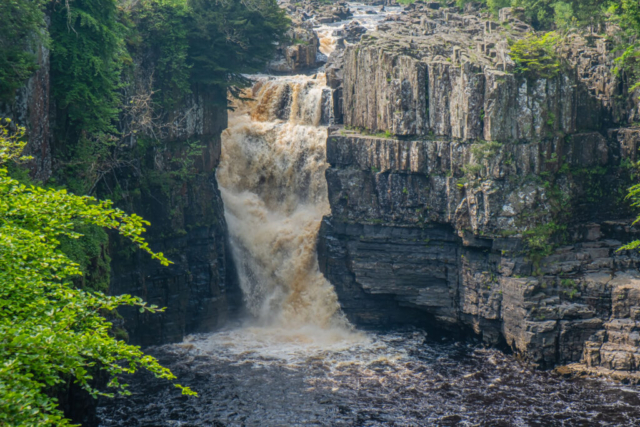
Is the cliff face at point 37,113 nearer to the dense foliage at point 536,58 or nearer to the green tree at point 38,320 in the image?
the green tree at point 38,320

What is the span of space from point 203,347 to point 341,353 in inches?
322

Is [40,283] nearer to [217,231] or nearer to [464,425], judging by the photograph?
[464,425]

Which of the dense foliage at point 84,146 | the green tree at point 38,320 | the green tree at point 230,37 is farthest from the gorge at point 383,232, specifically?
the green tree at point 38,320

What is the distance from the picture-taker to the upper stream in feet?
114

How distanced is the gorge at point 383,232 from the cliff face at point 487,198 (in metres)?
0.12

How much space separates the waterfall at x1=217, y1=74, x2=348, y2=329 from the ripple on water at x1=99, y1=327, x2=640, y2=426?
13.5ft

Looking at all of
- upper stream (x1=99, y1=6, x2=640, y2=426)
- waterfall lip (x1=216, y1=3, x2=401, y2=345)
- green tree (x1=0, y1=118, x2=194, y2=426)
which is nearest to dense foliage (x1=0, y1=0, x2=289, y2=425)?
green tree (x1=0, y1=118, x2=194, y2=426)

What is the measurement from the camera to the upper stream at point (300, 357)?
114ft

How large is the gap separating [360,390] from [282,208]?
15613 mm

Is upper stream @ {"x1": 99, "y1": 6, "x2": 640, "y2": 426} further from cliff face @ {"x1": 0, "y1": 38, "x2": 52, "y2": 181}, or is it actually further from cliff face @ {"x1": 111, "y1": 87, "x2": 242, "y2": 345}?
cliff face @ {"x1": 0, "y1": 38, "x2": 52, "y2": 181}

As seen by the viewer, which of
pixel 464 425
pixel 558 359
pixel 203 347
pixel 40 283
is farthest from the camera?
pixel 203 347

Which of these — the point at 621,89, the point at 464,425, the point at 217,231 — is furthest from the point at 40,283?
the point at 621,89

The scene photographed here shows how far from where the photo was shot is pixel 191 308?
46.8 meters

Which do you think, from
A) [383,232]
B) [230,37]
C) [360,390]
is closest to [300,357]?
[360,390]
